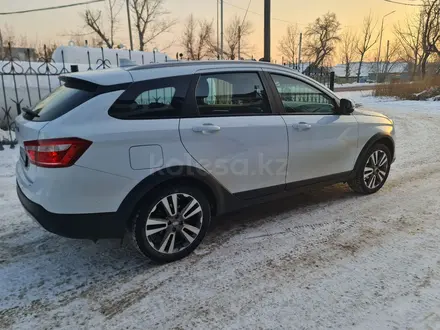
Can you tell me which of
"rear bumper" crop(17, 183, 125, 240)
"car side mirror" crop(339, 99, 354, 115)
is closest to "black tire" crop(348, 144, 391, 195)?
"car side mirror" crop(339, 99, 354, 115)

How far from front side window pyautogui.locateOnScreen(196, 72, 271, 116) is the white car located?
0.04ft

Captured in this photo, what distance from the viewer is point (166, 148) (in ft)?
9.52

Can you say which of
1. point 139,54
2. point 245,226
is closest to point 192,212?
point 245,226

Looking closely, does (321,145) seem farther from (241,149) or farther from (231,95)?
(231,95)

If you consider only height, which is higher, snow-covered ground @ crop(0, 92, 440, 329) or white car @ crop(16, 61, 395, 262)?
white car @ crop(16, 61, 395, 262)

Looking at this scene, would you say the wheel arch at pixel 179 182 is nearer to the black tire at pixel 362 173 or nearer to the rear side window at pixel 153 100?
the rear side window at pixel 153 100

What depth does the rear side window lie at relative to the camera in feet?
9.22

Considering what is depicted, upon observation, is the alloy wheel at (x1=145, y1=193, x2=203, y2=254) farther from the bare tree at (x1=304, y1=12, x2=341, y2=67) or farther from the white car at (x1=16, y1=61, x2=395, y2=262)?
the bare tree at (x1=304, y1=12, x2=341, y2=67)

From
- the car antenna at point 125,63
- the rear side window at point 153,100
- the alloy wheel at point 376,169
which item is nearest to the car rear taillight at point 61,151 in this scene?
the rear side window at point 153,100

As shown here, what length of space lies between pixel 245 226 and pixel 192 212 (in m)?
0.92

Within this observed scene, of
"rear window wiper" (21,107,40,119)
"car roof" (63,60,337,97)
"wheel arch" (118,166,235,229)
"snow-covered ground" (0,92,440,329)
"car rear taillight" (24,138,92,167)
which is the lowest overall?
"snow-covered ground" (0,92,440,329)

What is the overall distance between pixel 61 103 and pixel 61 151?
0.51 m

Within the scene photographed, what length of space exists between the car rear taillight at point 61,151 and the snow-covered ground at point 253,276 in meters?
1.01

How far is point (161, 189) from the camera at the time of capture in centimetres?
295
